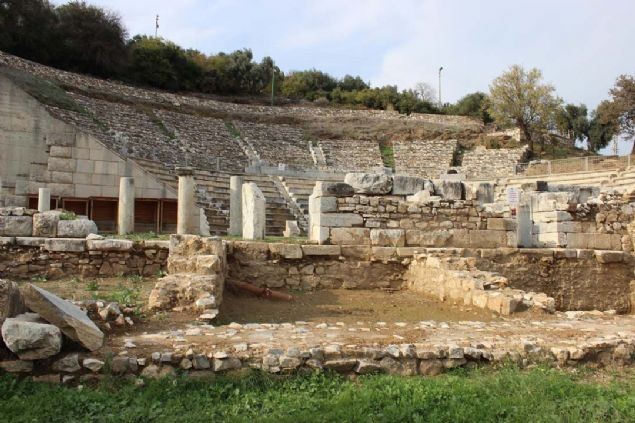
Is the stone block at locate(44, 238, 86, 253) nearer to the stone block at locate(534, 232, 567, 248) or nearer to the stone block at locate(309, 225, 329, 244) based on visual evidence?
the stone block at locate(309, 225, 329, 244)

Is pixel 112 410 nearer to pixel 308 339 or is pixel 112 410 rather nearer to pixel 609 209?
pixel 308 339

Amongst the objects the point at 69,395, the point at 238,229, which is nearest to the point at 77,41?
the point at 238,229

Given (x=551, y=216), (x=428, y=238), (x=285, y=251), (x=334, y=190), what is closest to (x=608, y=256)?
(x=551, y=216)

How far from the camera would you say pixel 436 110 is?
200ft

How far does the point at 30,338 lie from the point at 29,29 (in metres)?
46.4

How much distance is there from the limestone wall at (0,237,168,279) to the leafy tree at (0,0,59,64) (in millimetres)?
38781

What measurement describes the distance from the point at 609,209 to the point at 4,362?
1246 cm

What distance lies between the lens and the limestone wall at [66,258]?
927cm

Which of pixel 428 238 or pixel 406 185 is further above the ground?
pixel 406 185

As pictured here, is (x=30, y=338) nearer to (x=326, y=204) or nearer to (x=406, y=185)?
(x=326, y=204)

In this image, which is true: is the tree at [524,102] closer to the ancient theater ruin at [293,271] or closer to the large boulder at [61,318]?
the ancient theater ruin at [293,271]

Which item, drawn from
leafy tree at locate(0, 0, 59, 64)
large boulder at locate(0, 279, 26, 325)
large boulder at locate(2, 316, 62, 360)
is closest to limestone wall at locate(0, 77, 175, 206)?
large boulder at locate(0, 279, 26, 325)

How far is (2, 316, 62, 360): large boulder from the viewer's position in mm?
4102

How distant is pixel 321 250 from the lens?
992cm
